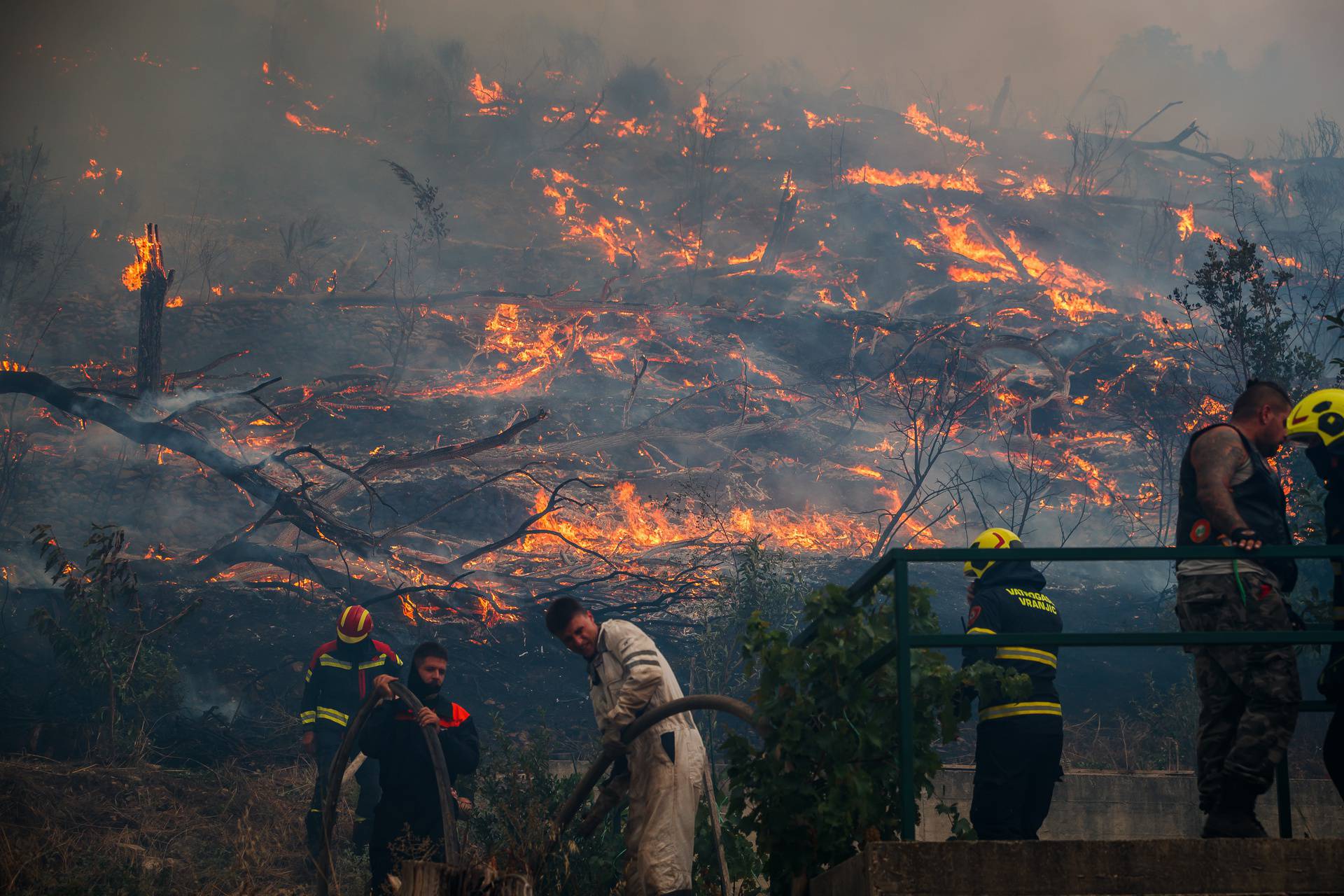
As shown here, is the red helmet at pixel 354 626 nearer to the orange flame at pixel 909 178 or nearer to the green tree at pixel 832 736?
the green tree at pixel 832 736

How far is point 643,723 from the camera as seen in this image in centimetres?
548

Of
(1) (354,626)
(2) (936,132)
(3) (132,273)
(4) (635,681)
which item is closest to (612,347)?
(3) (132,273)

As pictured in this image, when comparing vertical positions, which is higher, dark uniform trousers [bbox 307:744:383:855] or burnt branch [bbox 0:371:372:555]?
burnt branch [bbox 0:371:372:555]

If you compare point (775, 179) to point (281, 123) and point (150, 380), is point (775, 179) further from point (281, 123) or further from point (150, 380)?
point (150, 380)

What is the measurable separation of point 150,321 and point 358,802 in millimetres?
10814

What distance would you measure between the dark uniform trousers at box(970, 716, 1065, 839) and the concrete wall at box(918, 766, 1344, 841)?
12.9 feet

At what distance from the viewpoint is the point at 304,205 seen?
1228 inches

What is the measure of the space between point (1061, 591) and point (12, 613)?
15990mm

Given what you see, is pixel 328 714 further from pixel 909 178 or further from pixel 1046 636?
pixel 909 178

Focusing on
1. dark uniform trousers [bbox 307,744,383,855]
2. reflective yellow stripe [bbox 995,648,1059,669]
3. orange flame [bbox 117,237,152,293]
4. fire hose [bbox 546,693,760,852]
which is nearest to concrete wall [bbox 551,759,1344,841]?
fire hose [bbox 546,693,760,852]

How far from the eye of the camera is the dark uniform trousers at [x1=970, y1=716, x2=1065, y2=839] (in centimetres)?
480

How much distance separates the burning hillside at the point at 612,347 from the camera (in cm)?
1666

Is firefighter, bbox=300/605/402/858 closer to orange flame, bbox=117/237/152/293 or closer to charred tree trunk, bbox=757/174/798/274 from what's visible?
orange flame, bbox=117/237/152/293

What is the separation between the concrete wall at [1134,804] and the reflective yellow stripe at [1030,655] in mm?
3940
